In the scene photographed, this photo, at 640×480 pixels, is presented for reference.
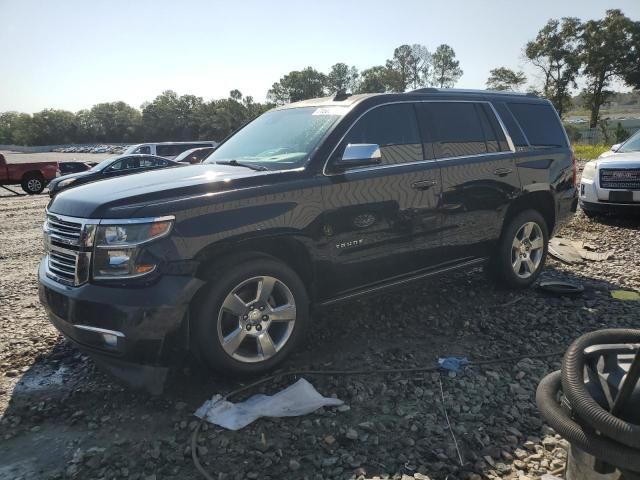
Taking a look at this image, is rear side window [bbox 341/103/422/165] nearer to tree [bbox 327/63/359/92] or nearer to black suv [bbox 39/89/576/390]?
black suv [bbox 39/89/576/390]

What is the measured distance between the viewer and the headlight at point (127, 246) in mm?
3008

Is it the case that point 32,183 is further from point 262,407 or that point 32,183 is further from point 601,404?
point 601,404

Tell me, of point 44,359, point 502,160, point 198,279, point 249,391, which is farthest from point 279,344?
point 502,160

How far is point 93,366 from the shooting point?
3850 millimetres

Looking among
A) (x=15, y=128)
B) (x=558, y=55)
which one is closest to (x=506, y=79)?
(x=558, y=55)

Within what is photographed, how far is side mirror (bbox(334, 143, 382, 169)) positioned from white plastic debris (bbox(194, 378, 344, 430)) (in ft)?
5.31

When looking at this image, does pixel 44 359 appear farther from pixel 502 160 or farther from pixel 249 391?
pixel 502 160

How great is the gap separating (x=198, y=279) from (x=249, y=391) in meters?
0.85

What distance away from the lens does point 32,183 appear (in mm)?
19734

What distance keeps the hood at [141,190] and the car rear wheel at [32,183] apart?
18.6 m

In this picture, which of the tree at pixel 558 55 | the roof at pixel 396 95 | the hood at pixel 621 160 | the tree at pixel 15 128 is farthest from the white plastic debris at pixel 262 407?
the tree at pixel 15 128

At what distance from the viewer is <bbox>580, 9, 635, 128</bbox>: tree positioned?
167ft

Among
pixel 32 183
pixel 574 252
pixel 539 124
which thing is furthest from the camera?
pixel 32 183

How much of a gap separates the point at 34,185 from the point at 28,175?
16.9 inches
